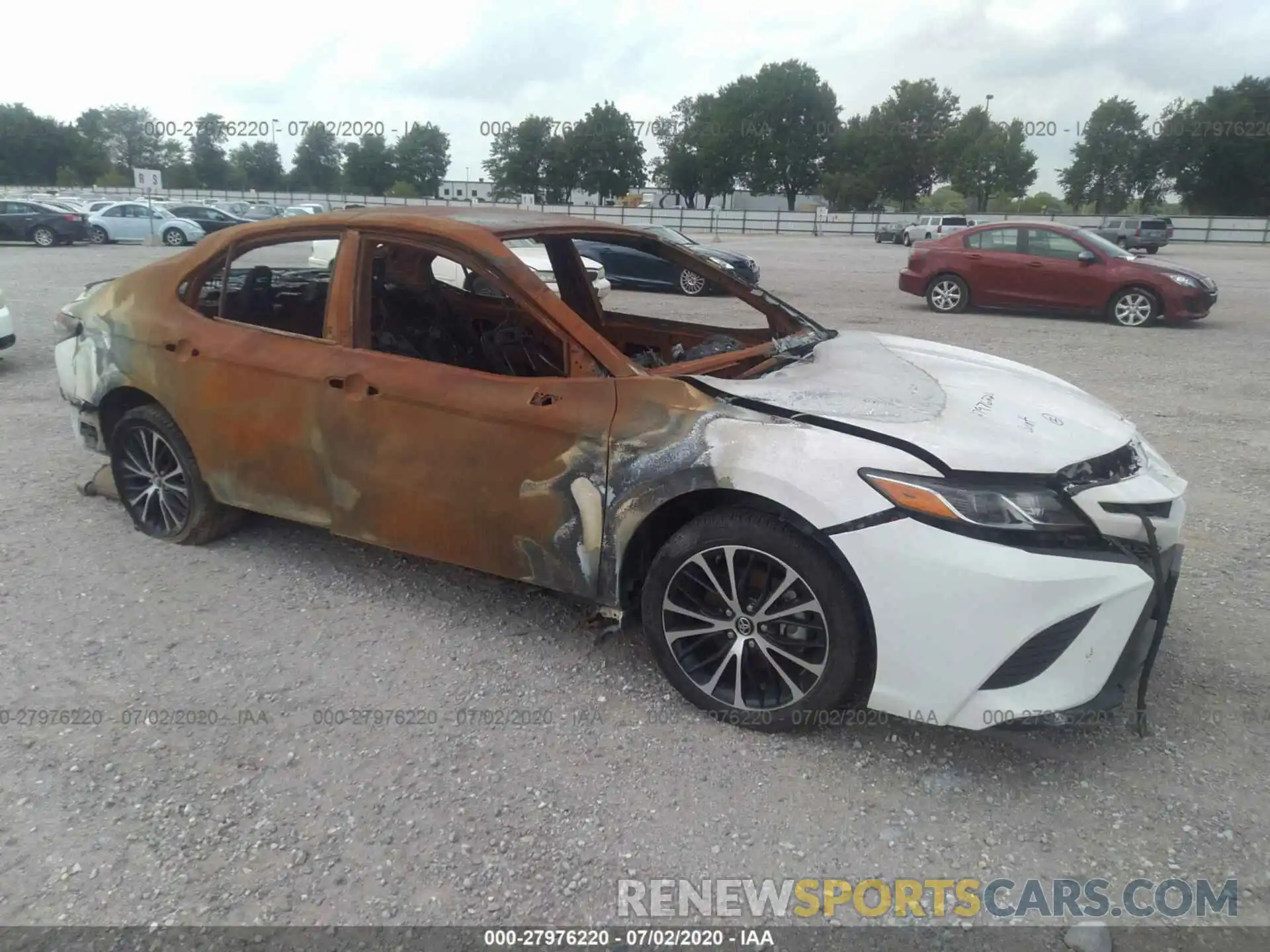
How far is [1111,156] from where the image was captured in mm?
57125

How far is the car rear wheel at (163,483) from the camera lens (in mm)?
4207

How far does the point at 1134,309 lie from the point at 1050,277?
1.22 m

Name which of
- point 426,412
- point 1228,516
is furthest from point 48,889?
point 1228,516

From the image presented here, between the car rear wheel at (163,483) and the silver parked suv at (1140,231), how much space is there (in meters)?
36.2

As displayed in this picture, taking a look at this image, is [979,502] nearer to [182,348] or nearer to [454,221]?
[454,221]

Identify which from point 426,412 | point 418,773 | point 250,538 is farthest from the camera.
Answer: point 250,538

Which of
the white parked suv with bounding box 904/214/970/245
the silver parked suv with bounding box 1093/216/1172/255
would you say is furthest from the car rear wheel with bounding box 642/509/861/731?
the white parked suv with bounding box 904/214/970/245

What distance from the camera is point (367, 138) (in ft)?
209

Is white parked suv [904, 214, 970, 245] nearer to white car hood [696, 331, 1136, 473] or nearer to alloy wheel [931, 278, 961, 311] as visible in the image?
alloy wheel [931, 278, 961, 311]

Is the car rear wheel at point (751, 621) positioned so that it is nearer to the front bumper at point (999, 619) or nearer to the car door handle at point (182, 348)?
the front bumper at point (999, 619)

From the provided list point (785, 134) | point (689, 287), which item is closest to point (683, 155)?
point (785, 134)

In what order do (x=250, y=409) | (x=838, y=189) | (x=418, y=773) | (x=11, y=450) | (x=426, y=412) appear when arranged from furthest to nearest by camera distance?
(x=838, y=189) < (x=11, y=450) < (x=250, y=409) < (x=426, y=412) < (x=418, y=773)

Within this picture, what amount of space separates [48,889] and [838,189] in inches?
3077

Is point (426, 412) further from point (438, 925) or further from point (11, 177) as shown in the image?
point (11, 177)
